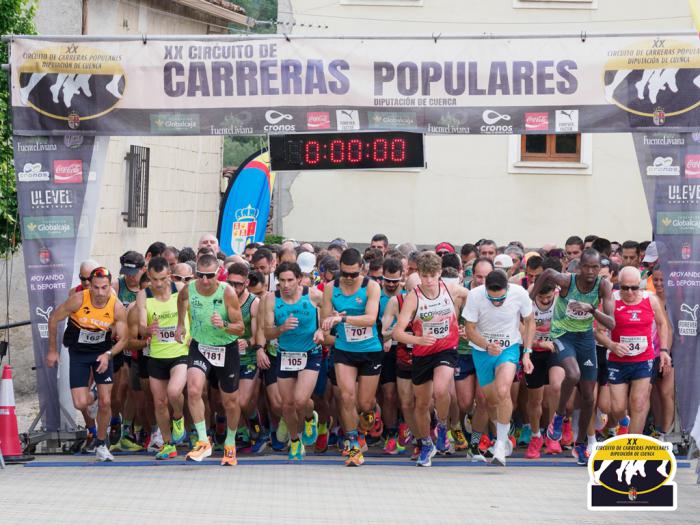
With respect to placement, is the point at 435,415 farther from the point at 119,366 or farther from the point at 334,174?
the point at 334,174

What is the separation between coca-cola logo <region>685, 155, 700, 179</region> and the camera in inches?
483

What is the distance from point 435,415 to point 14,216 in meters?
6.20

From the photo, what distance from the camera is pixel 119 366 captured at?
42.5 feet

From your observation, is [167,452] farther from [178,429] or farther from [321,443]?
[321,443]

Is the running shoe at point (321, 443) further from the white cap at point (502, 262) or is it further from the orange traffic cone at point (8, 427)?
the white cap at point (502, 262)

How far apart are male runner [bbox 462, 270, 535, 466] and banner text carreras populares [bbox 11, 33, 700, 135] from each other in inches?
71.3

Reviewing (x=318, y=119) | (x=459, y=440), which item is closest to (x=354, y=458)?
(x=459, y=440)

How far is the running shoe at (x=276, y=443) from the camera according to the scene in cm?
1295

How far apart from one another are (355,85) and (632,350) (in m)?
3.75

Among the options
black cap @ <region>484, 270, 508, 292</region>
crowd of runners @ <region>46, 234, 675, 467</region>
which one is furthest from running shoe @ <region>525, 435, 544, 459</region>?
black cap @ <region>484, 270, 508, 292</region>

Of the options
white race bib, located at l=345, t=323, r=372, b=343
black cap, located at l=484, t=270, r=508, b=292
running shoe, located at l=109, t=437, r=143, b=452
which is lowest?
running shoe, located at l=109, t=437, r=143, b=452

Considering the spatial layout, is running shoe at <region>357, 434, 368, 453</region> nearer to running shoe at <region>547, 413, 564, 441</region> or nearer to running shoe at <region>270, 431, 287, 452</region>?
running shoe at <region>270, 431, 287, 452</region>

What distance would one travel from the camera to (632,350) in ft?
38.8

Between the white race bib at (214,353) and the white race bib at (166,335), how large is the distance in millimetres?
351
